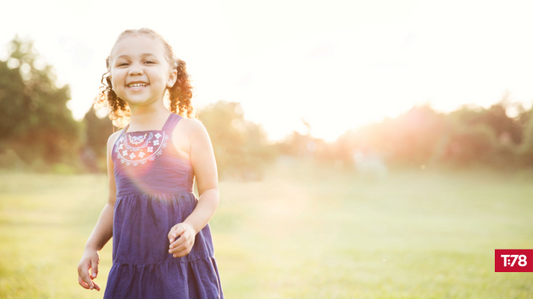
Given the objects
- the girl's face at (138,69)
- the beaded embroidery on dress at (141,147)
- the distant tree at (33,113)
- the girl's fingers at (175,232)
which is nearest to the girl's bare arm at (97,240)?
the beaded embroidery on dress at (141,147)

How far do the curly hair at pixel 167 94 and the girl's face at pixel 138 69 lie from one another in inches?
1.9

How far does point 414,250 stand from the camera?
768cm

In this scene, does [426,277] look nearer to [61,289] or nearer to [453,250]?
[453,250]

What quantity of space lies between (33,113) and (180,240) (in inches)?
1137

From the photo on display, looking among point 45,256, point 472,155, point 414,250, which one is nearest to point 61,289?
point 45,256

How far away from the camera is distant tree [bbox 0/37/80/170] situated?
25.2 m

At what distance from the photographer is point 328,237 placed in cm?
931

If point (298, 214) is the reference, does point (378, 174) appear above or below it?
above

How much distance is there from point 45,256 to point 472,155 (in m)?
20.2

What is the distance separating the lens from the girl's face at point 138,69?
1.58 meters

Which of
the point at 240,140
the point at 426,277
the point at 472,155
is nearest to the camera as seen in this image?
the point at 426,277

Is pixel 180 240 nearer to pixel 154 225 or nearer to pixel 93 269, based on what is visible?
pixel 154 225

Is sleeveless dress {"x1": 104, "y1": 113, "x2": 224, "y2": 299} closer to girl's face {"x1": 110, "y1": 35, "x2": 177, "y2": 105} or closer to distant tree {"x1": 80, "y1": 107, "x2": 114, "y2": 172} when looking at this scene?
girl's face {"x1": 110, "y1": 35, "x2": 177, "y2": 105}

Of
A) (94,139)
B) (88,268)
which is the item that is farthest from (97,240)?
(94,139)
